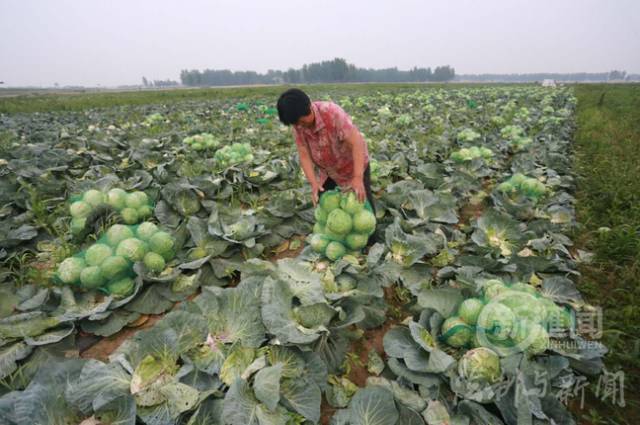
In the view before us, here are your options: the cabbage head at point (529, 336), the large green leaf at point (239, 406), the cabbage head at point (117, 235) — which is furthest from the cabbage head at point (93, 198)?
the cabbage head at point (529, 336)

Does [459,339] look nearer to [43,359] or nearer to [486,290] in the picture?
[486,290]

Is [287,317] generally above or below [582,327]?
above

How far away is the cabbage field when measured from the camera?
1.69m

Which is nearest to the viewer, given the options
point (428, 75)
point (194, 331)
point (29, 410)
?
point (29, 410)

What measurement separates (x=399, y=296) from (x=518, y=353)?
1040 millimetres

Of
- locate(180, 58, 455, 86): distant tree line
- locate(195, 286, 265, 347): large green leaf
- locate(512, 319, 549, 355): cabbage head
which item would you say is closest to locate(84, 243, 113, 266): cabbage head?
locate(195, 286, 265, 347): large green leaf

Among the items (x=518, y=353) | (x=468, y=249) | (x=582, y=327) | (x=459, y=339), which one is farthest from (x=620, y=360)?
(x=468, y=249)

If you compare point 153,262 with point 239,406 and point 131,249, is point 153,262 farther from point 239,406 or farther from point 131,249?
point 239,406

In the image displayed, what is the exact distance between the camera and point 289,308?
6.86ft

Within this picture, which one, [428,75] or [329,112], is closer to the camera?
[329,112]

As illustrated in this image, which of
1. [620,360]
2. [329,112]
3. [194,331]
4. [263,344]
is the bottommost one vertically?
[620,360]

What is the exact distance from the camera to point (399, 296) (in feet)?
9.01

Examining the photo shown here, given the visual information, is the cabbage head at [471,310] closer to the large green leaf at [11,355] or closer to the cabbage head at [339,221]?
the cabbage head at [339,221]

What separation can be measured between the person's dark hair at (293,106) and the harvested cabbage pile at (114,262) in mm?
Answer: 1536
